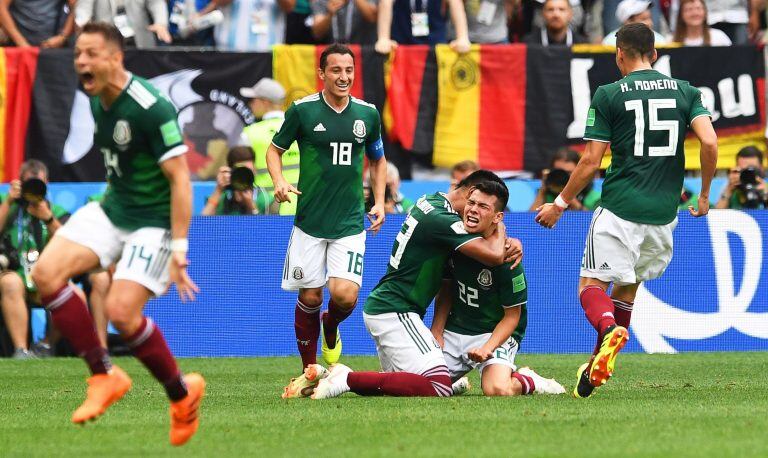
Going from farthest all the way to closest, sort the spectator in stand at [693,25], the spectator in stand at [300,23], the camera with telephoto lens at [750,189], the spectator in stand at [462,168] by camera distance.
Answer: the spectator in stand at [300,23] → the spectator in stand at [693,25] → the spectator in stand at [462,168] → the camera with telephoto lens at [750,189]

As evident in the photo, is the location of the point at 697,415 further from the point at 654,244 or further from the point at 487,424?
the point at 654,244

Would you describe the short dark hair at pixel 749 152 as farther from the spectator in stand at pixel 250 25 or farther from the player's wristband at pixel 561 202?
the player's wristband at pixel 561 202

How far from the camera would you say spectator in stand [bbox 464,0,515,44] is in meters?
16.1

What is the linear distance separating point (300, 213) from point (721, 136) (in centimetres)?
687

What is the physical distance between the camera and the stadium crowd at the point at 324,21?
52.2 feet

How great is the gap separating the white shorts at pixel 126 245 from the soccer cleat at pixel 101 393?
18.8 inches

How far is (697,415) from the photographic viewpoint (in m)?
7.79

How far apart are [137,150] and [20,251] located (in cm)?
718

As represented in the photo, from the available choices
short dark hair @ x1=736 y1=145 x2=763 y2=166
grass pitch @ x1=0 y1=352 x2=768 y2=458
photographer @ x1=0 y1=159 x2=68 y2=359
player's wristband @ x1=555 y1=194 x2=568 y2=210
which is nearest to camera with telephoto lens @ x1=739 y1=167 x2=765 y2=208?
short dark hair @ x1=736 y1=145 x2=763 y2=166

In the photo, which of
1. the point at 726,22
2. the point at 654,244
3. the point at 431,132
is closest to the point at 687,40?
the point at 726,22

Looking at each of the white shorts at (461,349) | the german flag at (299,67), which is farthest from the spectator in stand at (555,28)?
the white shorts at (461,349)

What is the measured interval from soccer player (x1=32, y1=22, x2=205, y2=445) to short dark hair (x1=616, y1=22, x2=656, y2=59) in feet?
11.2

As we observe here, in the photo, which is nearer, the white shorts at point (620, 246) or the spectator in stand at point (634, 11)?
the white shorts at point (620, 246)

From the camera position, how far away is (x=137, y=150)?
7.19 m
